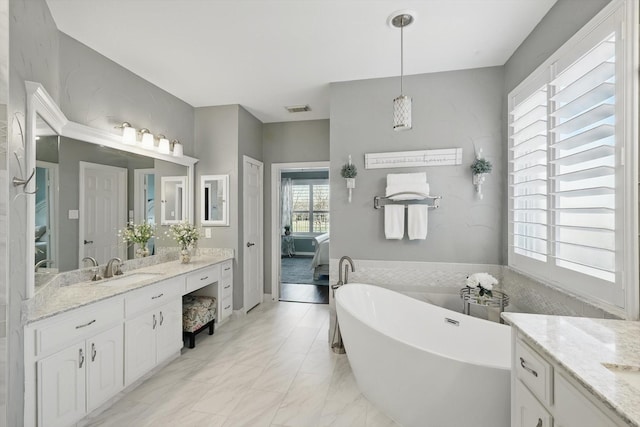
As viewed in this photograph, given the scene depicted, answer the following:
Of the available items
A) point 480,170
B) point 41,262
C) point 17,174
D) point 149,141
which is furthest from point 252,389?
point 480,170

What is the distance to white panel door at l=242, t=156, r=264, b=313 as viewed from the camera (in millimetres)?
3945

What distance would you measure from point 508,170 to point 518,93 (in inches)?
24.4

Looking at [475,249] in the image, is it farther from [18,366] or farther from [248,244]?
[18,366]

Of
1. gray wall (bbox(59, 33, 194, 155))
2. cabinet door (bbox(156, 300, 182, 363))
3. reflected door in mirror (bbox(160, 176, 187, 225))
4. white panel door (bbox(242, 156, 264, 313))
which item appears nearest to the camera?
gray wall (bbox(59, 33, 194, 155))

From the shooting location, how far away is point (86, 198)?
2.39 meters

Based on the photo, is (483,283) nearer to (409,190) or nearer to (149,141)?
(409,190)

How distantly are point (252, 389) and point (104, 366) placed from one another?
3.41 feet

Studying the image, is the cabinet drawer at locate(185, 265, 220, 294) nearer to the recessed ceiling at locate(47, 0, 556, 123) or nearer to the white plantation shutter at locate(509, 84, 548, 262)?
the recessed ceiling at locate(47, 0, 556, 123)

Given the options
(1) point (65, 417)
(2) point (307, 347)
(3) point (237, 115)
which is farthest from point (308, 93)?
(1) point (65, 417)

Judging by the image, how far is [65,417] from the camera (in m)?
1.71

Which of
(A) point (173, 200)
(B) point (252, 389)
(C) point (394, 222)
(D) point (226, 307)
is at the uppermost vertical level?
(A) point (173, 200)

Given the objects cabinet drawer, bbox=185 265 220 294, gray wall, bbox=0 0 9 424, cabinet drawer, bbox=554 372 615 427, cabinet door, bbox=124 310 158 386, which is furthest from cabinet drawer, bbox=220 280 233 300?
cabinet drawer, bbox=554 372 615 427

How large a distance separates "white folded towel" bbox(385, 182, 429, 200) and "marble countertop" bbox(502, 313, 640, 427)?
1.51 m

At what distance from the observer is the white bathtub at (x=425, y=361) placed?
4.91 feet
